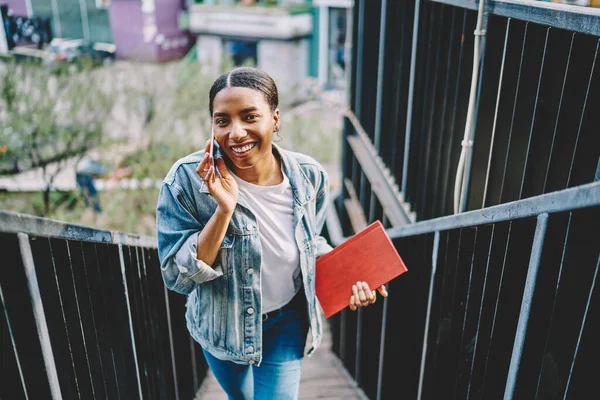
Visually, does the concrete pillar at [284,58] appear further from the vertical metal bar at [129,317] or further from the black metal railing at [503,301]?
the vertical metal bar at [129,317]

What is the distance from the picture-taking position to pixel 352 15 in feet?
16.8

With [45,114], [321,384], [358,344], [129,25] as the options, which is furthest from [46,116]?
[129,25]

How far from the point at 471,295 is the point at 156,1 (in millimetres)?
20990

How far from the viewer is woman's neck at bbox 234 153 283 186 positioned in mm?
1712

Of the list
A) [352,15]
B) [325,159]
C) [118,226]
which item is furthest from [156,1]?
[352,15]

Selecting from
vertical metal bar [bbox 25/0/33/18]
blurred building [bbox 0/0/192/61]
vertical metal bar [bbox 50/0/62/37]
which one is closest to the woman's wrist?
vertical metal bar [bbox 25/0/33/18]

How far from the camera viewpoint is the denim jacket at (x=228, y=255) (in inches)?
62.2

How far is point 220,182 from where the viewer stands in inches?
60.7

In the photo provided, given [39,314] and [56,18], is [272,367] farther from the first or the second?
[56,18]

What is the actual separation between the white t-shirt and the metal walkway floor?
1587 millimetres

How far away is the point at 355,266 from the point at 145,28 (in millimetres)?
20364

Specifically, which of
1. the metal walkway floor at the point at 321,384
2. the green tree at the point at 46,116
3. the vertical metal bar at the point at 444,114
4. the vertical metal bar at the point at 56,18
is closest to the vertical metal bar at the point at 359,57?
the vertical metal bar at the point at 444,114

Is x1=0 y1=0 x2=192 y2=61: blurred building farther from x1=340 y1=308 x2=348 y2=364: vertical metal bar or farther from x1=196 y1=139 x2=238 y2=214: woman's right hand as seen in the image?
x1=196 y1=139 x2=238 y2=214: woman's right hand

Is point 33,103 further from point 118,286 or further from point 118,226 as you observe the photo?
point 118,286
